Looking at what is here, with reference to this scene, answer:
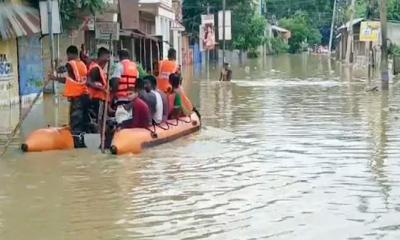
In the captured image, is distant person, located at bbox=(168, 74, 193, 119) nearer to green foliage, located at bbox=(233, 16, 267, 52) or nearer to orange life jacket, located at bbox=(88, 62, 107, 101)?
orange life jacket, located at bbox=(88, 62, 107, 101)

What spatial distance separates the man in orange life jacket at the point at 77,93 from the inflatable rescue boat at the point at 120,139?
20 cm

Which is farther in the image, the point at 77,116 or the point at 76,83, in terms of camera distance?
the point at 77,116

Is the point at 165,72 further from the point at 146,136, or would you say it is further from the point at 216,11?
the point at 216,11

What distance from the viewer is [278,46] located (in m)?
111

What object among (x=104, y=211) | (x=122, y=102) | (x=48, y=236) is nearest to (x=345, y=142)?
(x=122, y=102)

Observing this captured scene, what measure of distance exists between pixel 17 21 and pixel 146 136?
29.7 ft

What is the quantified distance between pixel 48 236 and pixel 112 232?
610mm

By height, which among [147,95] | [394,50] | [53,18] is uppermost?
[53,18]

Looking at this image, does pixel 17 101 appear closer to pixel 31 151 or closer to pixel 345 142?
pixel 31 151

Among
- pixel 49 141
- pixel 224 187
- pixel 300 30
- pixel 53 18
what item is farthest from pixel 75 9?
pixel 300 30

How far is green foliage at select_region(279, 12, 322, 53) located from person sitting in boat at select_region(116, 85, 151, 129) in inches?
4112

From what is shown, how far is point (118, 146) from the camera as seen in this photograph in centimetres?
1295

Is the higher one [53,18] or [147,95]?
[53,18]

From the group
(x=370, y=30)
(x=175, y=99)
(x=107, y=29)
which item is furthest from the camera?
(x=370, y=30)
